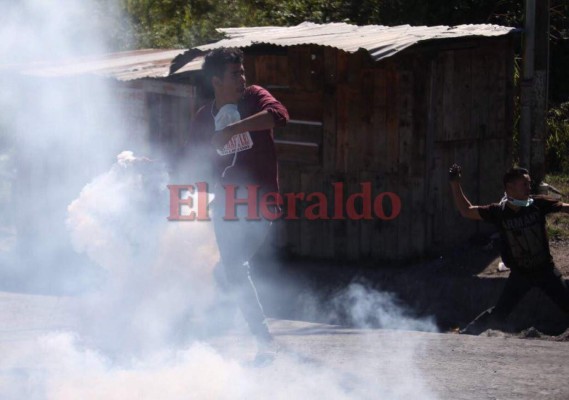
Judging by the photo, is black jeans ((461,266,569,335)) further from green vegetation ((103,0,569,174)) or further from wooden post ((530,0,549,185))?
green vegetation ((103,0,569,174))

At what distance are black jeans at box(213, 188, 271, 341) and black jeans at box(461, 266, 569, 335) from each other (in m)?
2.36

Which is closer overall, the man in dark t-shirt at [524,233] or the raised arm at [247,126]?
the raised arm at [247,126]

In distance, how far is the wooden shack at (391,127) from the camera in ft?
31.9

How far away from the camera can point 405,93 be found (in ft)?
31.8

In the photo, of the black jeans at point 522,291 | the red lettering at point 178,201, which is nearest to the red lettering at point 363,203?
the black jeans at point 522,291

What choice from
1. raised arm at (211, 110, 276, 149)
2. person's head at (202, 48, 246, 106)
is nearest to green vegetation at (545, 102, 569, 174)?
person's head at (202, 48, 246, 106)

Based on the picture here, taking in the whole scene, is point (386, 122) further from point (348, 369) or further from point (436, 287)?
point (348, 369)

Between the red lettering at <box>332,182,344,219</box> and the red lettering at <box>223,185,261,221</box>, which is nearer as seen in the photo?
the red lettering at <box>223,185,261,221</box>

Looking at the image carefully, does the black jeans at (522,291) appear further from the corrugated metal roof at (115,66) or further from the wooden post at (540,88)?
the corrugated metal roof at (115,66)

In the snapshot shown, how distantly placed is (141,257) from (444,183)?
13.2ft

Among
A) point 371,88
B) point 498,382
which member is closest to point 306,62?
point 371,88

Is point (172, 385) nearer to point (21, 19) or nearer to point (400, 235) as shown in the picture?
point (400, 235)

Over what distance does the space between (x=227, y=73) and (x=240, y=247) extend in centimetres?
101

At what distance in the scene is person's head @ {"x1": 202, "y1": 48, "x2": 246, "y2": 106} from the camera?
5.68 m
